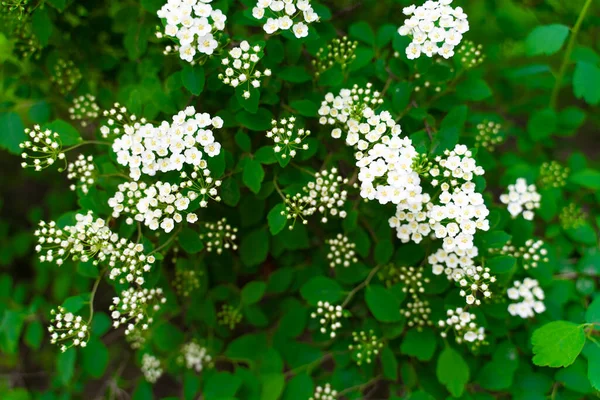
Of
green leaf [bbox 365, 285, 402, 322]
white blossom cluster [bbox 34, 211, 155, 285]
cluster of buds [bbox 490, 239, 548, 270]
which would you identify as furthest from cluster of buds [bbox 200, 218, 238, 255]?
cluster of buds [bbox 490, 239, 548, 270]

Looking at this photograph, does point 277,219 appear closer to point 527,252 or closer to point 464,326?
point 464,326

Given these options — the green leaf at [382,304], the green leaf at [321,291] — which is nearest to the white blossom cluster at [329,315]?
the green leaf at [321,291]

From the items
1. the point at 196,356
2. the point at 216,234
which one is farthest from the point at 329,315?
the point at 196,356

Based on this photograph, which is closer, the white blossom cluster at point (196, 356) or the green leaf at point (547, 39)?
the green leaf at point (547, 39)

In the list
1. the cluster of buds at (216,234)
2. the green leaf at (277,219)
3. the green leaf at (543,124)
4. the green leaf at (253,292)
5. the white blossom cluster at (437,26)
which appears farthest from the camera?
the green leaf at (543,124)

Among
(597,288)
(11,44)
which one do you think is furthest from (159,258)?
(597,288)

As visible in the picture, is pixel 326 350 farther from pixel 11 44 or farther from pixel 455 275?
pixel 11 44

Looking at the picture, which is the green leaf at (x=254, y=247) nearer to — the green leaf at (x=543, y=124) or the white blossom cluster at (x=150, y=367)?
the white blossom cluster at (x=150, y=367)
